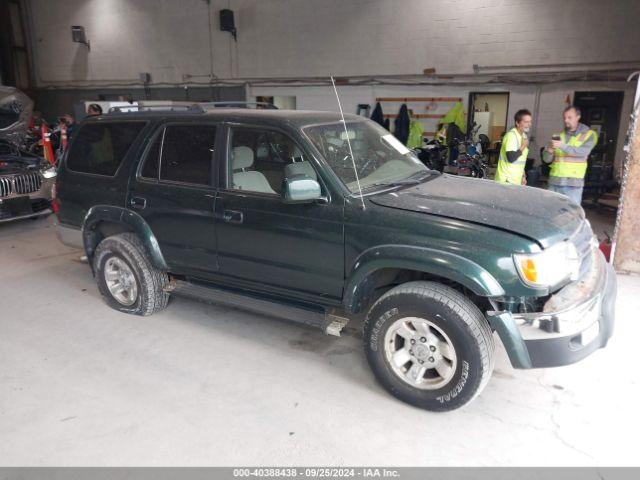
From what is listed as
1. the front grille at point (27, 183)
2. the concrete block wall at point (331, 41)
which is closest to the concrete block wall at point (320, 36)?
the concrete block wall at point (331, 41)

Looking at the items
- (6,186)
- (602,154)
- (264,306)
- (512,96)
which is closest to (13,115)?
(6,186)

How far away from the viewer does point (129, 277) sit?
428 cm

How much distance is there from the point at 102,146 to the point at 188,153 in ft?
3.53

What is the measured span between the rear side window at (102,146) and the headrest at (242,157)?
1.04 metres

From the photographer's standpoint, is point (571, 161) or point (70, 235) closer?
point (70, 235)

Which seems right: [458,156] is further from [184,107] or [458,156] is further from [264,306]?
[264,306]

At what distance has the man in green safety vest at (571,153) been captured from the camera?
5.46 metres

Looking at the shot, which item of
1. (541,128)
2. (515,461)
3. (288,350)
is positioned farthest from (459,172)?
(515,461)

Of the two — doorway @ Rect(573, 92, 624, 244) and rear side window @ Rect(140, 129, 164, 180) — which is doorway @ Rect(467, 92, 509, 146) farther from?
rear side window @ Rect(140, 129, 164, 180)

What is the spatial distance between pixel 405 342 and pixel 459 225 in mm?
806

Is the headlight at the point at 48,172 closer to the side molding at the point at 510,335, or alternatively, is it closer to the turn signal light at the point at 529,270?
the side molding at the point at 510,335

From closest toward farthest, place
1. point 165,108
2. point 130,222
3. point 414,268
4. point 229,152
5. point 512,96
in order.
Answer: point 414,268 < point 229,152 < point 130,222 < point 165,108 < point 512,96

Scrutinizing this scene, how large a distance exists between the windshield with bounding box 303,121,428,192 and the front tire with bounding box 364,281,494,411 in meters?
0.84

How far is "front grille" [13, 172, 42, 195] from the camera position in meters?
6.97
